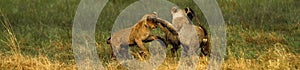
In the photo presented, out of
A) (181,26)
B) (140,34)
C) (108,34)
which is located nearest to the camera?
(181,26)

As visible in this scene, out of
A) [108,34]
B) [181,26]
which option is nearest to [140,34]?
[181,26]

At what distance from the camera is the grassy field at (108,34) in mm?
5473

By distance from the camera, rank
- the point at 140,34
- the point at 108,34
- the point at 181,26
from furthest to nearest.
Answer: the point at 108,34 < the point at 140,34 < the point at 181,26

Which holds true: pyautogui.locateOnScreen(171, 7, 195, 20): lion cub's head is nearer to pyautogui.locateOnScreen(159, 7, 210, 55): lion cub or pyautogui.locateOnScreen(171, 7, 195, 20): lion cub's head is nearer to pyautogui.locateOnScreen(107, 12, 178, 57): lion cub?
pyautogui.locateOnScreen(159, 7, 210, 55): lion cub

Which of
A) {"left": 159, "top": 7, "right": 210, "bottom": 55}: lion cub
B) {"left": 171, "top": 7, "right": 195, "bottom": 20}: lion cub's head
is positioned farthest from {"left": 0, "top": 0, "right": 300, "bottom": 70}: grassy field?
{"left": 171, "top": 7, "right": 195, "bottom": 20}: lion cub's head

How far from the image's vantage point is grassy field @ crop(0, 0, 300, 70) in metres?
5.47

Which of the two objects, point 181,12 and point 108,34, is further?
point 108,34

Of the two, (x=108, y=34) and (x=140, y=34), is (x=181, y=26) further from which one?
(x=108, y=34)

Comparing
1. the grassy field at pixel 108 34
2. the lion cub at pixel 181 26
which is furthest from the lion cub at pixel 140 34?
the grassy field at pixel 108 34

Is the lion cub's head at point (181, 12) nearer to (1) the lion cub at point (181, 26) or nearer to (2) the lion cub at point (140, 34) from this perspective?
(1) the lion cub at point (181, 26)

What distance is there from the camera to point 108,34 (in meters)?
8.36

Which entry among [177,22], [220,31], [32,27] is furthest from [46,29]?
[177,22]

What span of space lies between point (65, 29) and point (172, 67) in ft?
13.2

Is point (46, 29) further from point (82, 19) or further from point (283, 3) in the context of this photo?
point (283, 3)
